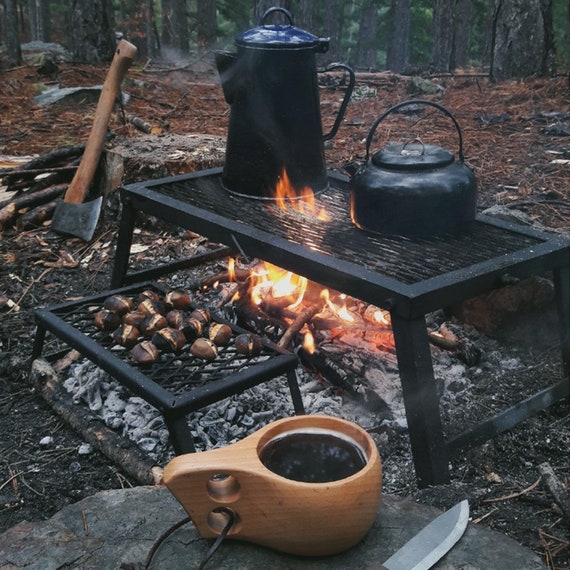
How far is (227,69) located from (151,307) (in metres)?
1.18

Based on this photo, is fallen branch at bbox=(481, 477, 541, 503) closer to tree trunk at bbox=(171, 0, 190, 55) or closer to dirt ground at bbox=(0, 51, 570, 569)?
dirt ground at bbox=(0, 51, 570, 569)

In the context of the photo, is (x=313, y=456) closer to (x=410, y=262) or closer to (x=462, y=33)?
(x=410, y=262)

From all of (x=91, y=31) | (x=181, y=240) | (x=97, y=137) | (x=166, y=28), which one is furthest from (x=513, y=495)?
(x=166, y=28)

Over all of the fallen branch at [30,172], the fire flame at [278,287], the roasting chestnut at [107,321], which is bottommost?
the fire flame at [278,287]

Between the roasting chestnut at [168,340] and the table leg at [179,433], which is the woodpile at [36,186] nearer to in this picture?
the roasting chestnut at [168,340]

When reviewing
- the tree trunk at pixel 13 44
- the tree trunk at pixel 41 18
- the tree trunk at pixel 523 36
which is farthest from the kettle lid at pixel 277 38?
the tree trunk at pixel 41 18

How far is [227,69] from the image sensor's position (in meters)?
3.28

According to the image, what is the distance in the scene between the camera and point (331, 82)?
10.1 m

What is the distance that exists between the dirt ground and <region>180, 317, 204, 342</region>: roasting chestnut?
624 millimetres

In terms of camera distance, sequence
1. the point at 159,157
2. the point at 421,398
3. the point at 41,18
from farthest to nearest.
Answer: the point at 41,18 < the point at 159,157 < the point at 421,398

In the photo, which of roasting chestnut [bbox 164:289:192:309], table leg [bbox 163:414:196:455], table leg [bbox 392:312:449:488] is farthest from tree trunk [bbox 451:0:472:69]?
table leg [bbox 163:414:196:455]

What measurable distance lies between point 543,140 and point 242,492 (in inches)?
232

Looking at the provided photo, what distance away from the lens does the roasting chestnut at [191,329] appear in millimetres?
2930

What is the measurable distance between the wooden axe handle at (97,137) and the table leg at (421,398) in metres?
3.51
